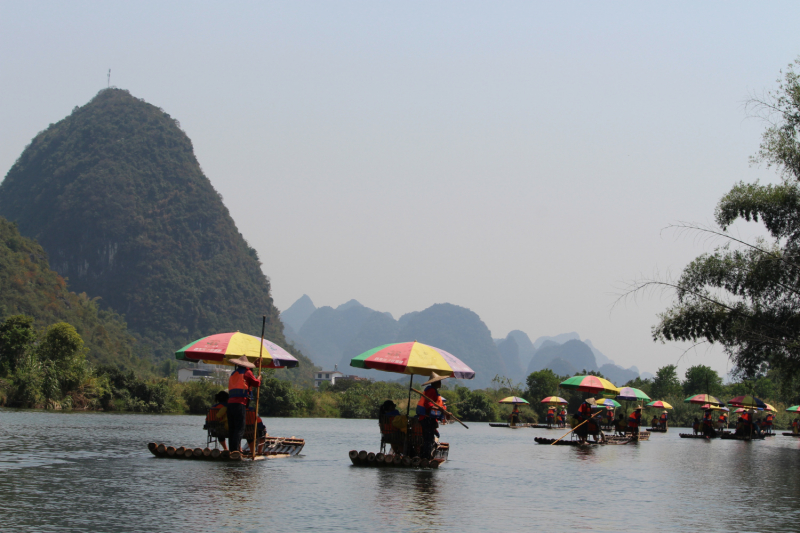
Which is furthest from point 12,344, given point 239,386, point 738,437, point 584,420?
point 738,437

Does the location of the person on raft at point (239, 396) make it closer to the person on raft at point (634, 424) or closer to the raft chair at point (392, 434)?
the raft chair at point (392, 434)

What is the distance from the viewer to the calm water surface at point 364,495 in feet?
34.4

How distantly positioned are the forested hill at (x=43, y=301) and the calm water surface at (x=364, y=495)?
102233 mm

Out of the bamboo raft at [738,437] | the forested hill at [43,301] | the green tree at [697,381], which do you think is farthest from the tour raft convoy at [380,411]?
the forested hill at [43,301]

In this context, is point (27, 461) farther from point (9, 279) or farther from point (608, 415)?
point (9, 279)

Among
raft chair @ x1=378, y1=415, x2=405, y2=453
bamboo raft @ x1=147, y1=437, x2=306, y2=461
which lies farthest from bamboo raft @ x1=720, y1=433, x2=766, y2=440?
bamboo raft @ x1=147, y1=437, x2=306, y2=461

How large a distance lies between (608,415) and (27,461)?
3815cm

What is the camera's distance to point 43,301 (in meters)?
120

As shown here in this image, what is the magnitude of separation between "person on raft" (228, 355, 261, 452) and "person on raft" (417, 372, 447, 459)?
372 centimetres

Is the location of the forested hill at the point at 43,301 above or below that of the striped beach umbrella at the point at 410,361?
above

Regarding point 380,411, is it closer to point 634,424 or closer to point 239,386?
point 239,386

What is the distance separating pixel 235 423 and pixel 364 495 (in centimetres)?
504

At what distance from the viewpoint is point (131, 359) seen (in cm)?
12838

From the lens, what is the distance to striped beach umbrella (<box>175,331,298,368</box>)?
1762 centimetres
